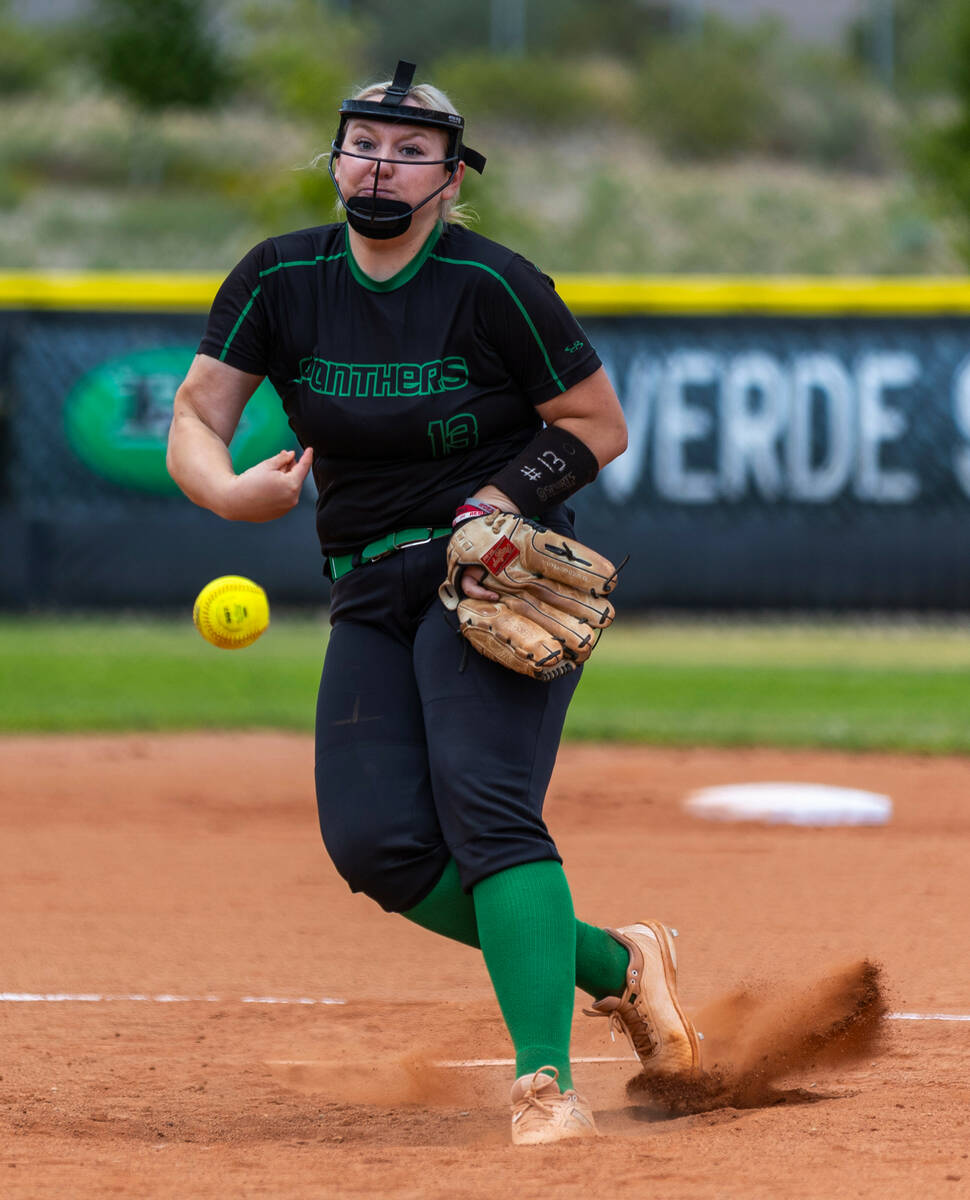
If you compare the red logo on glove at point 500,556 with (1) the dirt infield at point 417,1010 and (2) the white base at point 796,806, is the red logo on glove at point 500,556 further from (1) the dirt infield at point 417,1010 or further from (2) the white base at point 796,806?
(2) the white base at point 796,806

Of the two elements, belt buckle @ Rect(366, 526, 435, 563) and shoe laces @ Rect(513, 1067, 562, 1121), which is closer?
shoe laces @ Rect(513, 1067, 562, 1121)

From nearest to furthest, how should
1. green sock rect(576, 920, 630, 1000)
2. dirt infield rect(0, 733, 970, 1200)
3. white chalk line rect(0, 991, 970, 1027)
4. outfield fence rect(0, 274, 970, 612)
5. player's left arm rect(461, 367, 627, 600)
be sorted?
dirt infield rect(0, 733, 970, 1200), player's left arm rect(461, 367, 627, 600), green sock rect(576, 920, 630, 1000), white chalk line rect(0, 991, 970, 1027), outfield fence rect(0, 274, 970, 612)

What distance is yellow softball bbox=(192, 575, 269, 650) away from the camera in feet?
10.1

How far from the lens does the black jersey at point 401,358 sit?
2.76m

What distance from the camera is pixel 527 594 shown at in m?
2.78

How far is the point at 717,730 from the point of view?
7.61 m

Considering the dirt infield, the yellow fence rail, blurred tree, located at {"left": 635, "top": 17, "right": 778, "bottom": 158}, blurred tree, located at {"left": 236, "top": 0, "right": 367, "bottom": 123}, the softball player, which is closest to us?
the dirt infield

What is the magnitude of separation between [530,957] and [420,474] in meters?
0.85

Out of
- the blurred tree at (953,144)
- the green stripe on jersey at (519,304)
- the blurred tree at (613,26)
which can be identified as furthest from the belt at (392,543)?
the blurred tree at (613,26)

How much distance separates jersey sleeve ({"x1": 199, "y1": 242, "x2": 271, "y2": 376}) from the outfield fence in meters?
7.97

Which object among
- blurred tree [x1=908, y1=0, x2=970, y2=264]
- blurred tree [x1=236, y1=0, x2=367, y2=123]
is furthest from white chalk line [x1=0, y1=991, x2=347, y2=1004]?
blurred tree [x1=236, y1=0, x2=367, y2=123]

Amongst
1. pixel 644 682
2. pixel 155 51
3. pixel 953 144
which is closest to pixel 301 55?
pixel 155 51

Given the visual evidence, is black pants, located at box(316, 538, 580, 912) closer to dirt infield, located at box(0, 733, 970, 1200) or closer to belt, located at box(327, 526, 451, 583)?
belt, located at box(327, 526, 451, 583)

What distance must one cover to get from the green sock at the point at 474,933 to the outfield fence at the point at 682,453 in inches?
315
